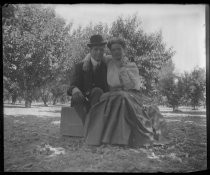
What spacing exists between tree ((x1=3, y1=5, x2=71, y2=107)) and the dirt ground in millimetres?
441

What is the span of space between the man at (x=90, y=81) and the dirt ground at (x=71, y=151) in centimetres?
44

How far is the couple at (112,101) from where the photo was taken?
566 cm

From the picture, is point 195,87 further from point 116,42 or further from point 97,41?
point 97,41

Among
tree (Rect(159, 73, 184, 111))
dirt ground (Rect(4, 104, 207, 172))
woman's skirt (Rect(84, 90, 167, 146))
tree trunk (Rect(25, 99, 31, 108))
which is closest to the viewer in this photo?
dirt ground (Rect(4, 104, 207, 172))

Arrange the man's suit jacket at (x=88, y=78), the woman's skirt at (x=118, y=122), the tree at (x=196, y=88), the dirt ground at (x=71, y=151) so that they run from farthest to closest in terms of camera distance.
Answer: the tree at (x=196, y=88) < the man's suit jacket at (x=88, y=78) < the woman's skirt at (x=118, y=122) < the dirt ground at (x=71, y=151)

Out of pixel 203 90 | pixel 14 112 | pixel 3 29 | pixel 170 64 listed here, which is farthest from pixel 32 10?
pixel 203 90

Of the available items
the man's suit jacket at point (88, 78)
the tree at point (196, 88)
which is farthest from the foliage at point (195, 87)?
the man's suit jacket at point (88, 78)

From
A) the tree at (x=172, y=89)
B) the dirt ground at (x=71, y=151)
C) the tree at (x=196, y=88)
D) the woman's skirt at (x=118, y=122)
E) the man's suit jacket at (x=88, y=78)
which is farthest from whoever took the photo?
the tree at (x=196, y=88)

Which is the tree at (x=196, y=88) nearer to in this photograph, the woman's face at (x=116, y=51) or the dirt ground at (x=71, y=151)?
the dirt ground at (x=71, y=151)

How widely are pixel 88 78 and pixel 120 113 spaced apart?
91cm

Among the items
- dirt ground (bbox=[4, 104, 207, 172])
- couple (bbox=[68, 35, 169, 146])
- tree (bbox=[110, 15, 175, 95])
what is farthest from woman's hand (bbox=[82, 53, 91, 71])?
dirt ground (bbox=[4, 104, 207, 172])

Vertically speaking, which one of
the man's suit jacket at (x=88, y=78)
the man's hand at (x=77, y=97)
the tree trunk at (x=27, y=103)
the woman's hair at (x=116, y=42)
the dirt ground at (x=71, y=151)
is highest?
the woman's hair at (x=116, y=42)

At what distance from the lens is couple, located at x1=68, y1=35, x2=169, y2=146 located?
5660mm

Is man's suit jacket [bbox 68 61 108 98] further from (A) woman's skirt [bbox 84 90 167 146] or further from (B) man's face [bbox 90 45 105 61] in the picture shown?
(A) woman's skirt [bbox 84 90 167 146]
